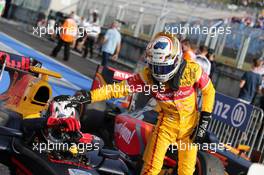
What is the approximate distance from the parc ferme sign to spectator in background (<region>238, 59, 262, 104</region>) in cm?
40

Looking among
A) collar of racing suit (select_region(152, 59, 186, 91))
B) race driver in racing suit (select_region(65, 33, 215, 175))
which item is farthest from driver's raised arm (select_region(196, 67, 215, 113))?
collar of racing suit (select_region(152, 59, 186, 91))

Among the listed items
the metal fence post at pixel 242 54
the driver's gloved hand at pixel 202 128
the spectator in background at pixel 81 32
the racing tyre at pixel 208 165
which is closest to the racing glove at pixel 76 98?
the driver's gloved hand at pixel 202 128

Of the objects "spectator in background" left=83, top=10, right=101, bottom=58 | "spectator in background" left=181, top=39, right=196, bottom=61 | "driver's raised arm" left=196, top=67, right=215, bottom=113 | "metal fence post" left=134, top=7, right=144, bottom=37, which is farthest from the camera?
"metal fence post" left=134, top=7, right=144, bottom=37

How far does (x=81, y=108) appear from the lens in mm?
7184

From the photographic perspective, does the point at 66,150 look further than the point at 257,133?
No

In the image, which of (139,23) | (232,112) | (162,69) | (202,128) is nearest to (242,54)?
(232,112)

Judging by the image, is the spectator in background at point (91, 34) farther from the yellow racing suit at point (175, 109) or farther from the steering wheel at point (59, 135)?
the steering wheel at point (59, 135)

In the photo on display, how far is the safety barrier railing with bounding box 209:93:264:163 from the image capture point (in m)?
9.27

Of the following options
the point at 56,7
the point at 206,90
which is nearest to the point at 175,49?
the point at 206,90

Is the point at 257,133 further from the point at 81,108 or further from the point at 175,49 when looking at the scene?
the point at 175,49

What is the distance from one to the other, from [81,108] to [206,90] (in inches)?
99.1

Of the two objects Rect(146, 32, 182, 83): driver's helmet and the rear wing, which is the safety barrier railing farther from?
the rear wing

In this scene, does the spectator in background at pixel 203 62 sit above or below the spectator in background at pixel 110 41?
above

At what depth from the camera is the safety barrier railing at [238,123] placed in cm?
927
